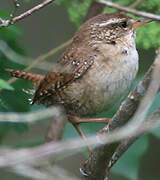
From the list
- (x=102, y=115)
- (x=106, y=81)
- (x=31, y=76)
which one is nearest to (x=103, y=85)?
(x=106, y=81)

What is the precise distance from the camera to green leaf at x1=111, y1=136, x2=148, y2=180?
3.91 m

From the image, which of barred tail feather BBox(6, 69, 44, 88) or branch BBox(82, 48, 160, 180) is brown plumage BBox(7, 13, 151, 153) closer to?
barred tail feather BBox(6, 69, 44, 88)

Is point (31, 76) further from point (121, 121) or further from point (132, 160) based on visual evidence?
point (121, 121)

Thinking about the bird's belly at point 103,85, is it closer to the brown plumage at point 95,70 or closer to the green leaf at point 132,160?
the brown plumage at point 95,70

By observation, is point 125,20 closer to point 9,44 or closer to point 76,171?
point 9,44

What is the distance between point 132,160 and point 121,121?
157cm

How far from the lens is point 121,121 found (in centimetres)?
246

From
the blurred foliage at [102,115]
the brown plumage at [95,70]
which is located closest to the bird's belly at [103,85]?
the brown plumage at [95,70]

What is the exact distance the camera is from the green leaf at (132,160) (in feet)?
12.8

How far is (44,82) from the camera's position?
3625 mm

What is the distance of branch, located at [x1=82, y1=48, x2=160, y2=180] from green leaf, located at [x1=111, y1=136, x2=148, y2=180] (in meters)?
0.86

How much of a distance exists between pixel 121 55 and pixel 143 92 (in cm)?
123

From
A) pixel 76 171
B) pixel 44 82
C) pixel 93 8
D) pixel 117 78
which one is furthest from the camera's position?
pixel 76 171

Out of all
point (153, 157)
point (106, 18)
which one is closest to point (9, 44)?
point (106, 18)
